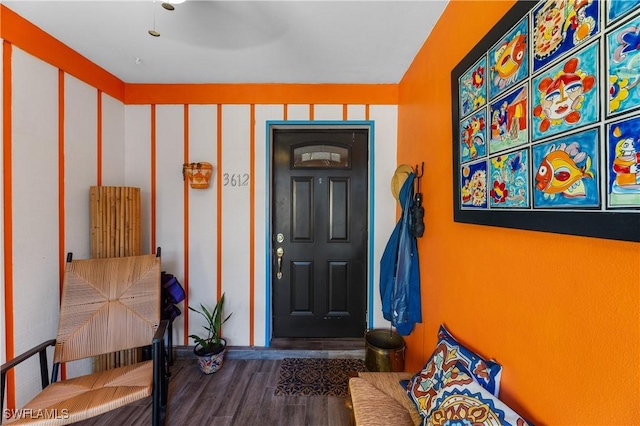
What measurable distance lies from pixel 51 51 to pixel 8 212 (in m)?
1.10

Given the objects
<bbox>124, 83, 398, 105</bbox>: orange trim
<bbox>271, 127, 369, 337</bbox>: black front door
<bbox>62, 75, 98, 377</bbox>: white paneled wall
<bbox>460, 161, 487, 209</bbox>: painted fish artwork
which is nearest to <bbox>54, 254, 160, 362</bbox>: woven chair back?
<bbox>62, 75, 98, 377</bbox>: white paneled wall

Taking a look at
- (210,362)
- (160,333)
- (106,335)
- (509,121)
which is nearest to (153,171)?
(106,335)

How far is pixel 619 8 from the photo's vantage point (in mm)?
577

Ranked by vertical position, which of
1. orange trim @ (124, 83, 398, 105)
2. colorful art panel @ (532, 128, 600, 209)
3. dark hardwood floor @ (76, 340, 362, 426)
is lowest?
dark hardwood floor @ (76, 340, 362, 426)

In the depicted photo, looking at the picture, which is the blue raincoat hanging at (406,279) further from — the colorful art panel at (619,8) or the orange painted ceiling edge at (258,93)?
the colorful art panel at (619,8)

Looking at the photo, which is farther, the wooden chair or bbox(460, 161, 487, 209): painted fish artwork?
the wooden chair

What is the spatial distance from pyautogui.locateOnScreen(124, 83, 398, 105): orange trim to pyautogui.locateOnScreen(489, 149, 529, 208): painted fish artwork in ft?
5.24

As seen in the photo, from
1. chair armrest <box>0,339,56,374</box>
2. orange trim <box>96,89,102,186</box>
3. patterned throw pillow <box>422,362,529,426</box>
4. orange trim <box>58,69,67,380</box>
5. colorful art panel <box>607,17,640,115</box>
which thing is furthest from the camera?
orange trim <box>96,89,102,186</box>

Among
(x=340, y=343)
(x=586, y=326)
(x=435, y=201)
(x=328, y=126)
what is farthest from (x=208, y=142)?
(x=586, y=326)

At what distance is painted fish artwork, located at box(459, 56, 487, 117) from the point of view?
3.42 feet

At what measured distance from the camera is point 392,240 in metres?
1.84

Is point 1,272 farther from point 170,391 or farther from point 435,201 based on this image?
point 435,201

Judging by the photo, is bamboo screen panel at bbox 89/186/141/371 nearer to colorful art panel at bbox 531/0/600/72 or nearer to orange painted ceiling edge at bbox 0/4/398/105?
orange painted ceiling edge at bbox 0/4/398/105

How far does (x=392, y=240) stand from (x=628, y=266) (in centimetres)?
127
